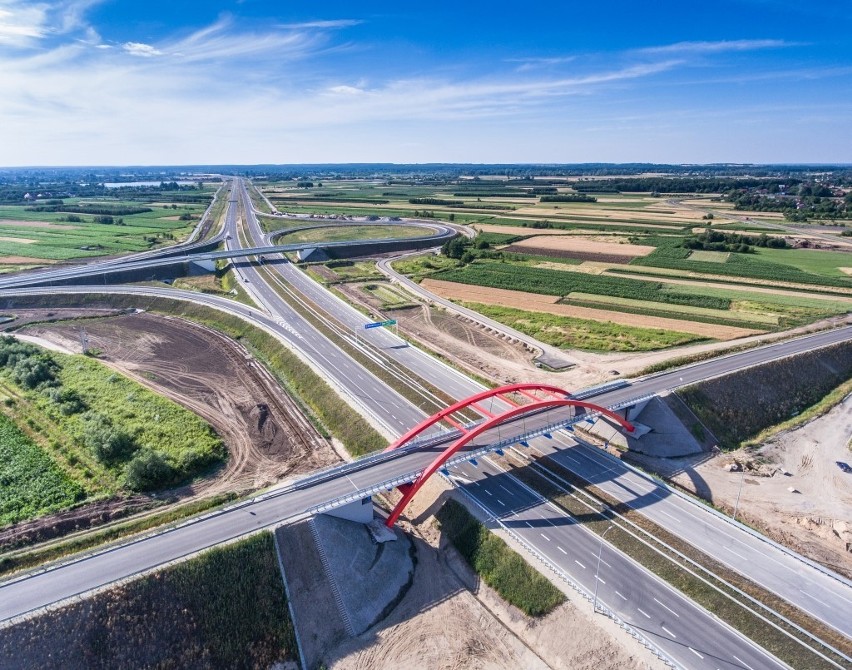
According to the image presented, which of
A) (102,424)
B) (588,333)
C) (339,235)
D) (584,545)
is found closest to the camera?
(584,545)

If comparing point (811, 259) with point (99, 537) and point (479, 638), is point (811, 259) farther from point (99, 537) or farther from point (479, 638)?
point (99, 537)

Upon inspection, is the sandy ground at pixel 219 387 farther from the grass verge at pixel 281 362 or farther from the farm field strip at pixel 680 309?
→ the farm field strip at pixel 680 309

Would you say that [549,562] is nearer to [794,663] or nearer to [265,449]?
[794,663]

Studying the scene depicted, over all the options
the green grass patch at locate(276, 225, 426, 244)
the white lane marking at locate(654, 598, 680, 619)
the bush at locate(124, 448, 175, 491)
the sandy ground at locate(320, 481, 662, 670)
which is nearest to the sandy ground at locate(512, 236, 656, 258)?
the green grass patch at locate(276, 225, 426, 244)

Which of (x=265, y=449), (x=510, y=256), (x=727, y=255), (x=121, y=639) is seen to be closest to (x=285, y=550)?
(x=121, y=639)

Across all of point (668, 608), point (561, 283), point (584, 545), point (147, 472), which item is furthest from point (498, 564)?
point (561, 283)

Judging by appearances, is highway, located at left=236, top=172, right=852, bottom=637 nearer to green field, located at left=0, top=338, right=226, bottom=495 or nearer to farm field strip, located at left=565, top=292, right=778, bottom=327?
farm field strip, located at left=565, top=292, right=778, bottom=327

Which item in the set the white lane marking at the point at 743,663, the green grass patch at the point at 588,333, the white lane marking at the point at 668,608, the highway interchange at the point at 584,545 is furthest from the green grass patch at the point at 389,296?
the white lane marking at the point at 743,663
